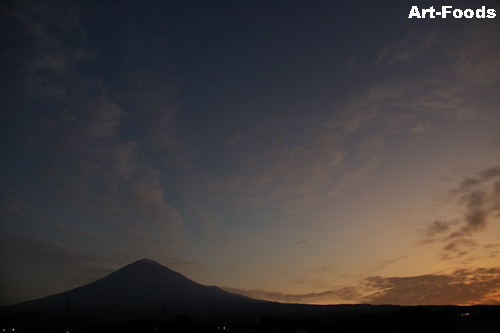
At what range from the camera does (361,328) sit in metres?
93.1

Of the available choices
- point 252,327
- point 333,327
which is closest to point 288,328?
point 333,327

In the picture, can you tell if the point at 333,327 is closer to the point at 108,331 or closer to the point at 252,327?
the point at 252,327

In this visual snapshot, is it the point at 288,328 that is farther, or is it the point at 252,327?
the point at 252,327

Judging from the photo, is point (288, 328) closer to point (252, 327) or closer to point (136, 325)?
point (252, 327)

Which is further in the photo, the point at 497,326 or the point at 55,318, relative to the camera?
the point at 55,318

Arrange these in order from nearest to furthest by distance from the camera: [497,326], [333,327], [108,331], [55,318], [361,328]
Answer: [497,326] < [108,331] < [361,328] < [333,327] < [55,318]

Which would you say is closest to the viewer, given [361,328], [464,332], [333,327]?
[464,332]

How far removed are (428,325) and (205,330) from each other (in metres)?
61.8

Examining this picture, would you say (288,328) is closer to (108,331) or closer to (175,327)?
(175,327)

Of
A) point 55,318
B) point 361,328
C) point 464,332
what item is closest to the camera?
point 464,332

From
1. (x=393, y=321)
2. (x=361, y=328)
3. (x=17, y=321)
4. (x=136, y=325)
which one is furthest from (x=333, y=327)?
(x=17, y=321)

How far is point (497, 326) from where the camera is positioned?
70625 millimetres

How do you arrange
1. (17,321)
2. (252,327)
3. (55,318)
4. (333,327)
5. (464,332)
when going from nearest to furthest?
(464,332) → (333,327) → (252,327) → (17,321) → (55,318)

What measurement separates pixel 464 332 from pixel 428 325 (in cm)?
1929
